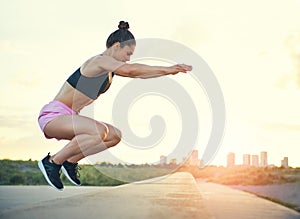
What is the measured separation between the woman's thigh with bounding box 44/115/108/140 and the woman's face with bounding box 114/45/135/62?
25.1 inches

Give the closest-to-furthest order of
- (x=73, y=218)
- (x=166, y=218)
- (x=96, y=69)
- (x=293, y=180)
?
1. (x=96, y=69)
2. (x=73, y=218)
3. (x=166, y=218)
4. (x=293, y=180)

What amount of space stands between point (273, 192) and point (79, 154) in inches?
1059

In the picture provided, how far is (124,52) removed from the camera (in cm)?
516

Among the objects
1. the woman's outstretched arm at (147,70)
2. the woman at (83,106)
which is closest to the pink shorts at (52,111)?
the woman at (83,106)

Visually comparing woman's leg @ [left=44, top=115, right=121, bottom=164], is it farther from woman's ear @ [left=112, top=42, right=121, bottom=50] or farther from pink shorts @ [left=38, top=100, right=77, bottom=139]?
woman's ear @ [left=112, top=42, right=121, bottom=50]

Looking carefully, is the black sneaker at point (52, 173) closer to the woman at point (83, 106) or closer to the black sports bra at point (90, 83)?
the woman at point (83, 106)

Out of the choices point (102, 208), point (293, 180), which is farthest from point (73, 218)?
point (293, 180)

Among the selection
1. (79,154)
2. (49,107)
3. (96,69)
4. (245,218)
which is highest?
(96,69)

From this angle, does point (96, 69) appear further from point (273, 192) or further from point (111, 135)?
point (273, 192)

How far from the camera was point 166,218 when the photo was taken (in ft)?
Result: 22.4

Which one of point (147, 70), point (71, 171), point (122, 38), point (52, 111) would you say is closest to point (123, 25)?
point (122, 38)

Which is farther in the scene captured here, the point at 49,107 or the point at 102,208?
the point at 102,208

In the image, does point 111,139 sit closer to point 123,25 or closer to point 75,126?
point 75,126

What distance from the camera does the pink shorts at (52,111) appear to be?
5318mm
